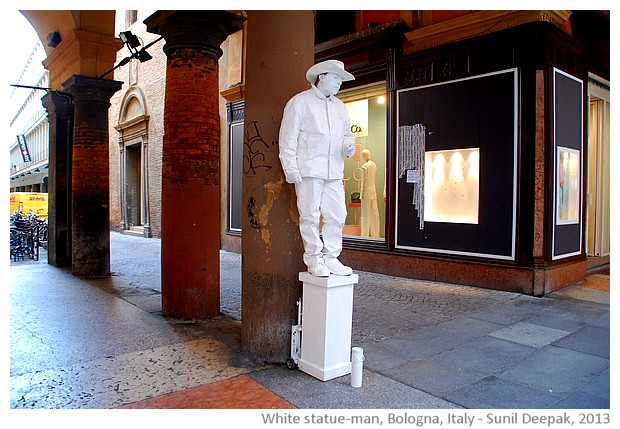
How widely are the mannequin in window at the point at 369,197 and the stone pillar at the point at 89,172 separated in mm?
5315

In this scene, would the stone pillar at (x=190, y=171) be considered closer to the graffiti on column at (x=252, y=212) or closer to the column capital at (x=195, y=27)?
the column capital at (x=195, y=27)

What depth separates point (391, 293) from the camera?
25.5 feet

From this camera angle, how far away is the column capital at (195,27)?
6195 millimetres

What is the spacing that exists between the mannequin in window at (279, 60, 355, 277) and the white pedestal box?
0.39 ft

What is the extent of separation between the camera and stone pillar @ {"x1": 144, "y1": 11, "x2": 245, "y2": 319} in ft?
20.3

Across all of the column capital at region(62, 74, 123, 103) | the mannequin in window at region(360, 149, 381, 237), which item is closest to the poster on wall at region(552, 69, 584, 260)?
the mannequin in window at region(360, 149, 381, 237)

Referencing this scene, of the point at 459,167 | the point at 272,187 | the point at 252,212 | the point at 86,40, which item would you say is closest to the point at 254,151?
the point at 272,187

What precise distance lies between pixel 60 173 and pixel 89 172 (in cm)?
182

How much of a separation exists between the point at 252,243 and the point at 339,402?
162 centimetres

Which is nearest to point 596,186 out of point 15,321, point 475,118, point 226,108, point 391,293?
point 475,118

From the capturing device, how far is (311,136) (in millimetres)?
4184

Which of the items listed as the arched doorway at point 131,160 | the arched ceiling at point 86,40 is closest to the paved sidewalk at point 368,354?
the arched ceiling at point 86,40

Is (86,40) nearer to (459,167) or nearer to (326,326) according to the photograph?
(459,167)

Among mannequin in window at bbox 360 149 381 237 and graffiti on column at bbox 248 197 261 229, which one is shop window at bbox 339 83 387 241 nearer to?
mannequin in window at bbox 360 149 381 237
